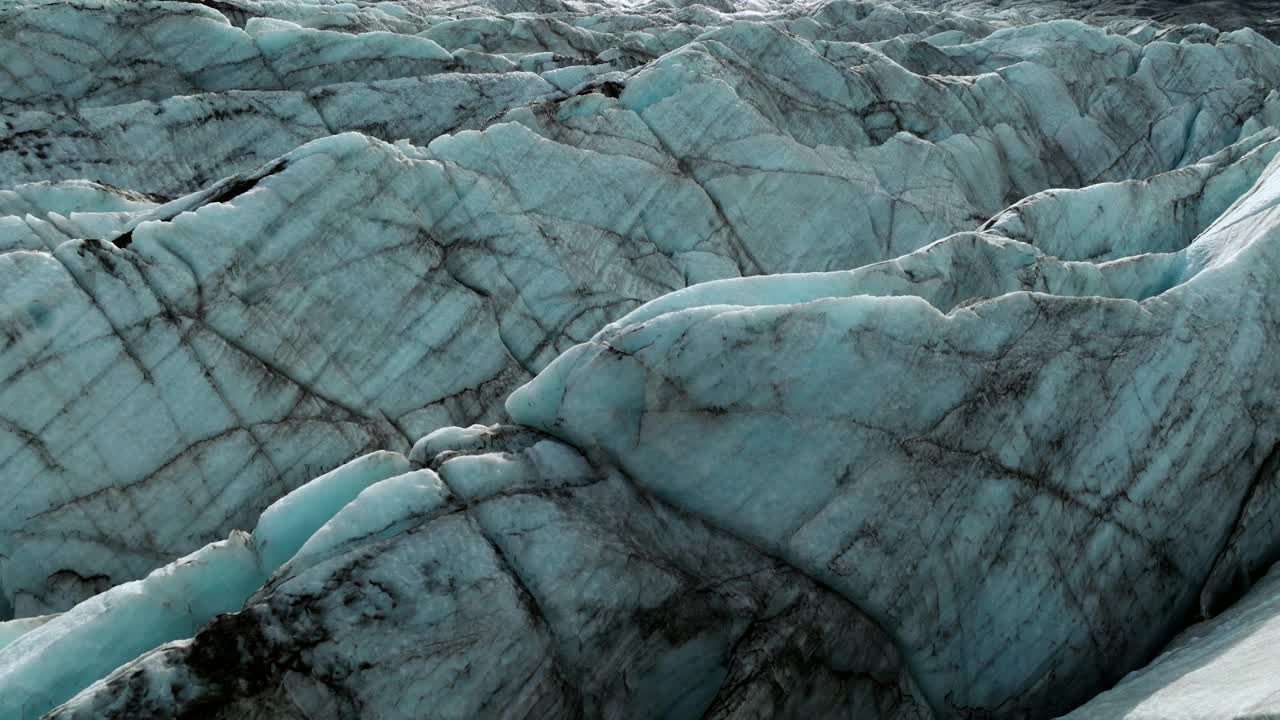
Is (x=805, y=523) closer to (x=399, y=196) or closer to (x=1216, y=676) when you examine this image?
(x=1216, y=676)

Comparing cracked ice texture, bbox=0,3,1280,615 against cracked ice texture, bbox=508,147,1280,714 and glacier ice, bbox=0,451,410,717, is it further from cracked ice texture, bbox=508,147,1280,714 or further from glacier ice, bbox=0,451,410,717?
glacier ice, bbox=0,451,410,717

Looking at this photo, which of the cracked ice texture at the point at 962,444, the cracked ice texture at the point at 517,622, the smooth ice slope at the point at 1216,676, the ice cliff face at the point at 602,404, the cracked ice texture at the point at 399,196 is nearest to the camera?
the smooth ice slope at the point at 1216,676

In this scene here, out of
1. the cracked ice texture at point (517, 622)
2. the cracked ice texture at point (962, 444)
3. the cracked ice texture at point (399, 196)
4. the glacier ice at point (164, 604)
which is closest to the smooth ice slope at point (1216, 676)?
the cracked ice texture at point (962, 444)

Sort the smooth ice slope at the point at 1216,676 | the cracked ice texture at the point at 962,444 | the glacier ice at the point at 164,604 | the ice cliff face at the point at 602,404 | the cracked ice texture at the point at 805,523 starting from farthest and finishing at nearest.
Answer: the cracked ice texture at the point at 962,444 → the ice cliff face at the point at 602,404 → the cracked ice texture at the point at 805,523 → the glacier ice at the point at 164,604 → the smooth ice slope at the point at 1216,676

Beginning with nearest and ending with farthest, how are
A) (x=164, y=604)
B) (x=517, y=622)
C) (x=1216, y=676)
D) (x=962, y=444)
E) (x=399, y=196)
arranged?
1. (x=1216, y=676)
2. (x=517, y=622)
3. (x=164, y=604)
4. (x=962, y=444)
5. (x=399, y=196)

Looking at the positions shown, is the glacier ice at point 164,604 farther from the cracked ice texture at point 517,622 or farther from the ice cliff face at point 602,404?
the cracked ice texture at point 517,622

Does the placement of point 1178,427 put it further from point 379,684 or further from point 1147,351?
point 379,684

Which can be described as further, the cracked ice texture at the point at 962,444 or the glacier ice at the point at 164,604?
the cracked ice texture at the point at 962,444

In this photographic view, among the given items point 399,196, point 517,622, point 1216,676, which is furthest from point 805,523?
point 399,196
